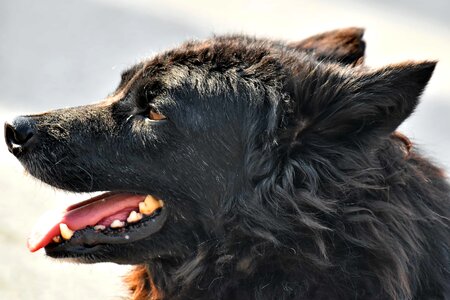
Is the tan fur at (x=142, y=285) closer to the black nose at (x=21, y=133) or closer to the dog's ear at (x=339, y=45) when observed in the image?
the black nose at (x=21, y=133)

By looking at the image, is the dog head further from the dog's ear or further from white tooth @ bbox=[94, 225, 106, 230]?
the dog's ear

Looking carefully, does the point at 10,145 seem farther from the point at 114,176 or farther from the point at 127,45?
the point at 127,45

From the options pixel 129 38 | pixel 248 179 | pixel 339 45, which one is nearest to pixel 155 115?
pixel 248 179

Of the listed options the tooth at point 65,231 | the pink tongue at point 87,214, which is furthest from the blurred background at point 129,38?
the tooth at point 65,231

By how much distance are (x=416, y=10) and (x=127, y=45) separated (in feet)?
11.4

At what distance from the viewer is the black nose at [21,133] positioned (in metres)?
3.79

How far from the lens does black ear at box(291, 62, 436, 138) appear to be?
3248mm

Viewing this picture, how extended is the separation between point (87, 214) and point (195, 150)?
0.55 m

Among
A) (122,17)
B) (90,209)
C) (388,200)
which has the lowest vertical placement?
(122,17)

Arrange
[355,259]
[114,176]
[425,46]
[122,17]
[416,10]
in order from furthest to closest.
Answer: [416,10]
[122,17]
[425,46]
[114,176]
[355,259]

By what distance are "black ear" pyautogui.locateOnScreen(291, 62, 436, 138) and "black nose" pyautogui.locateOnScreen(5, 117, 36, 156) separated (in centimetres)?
115

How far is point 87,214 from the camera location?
150 inches

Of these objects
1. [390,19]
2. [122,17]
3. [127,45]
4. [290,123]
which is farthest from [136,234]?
[390,19]

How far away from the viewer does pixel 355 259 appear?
138 inches
